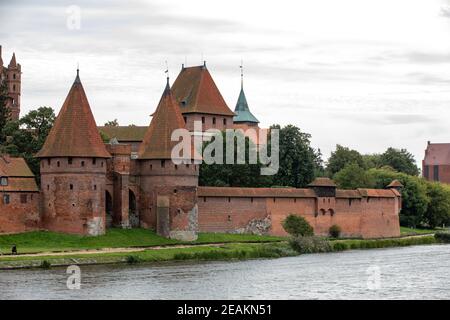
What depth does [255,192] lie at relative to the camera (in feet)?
223

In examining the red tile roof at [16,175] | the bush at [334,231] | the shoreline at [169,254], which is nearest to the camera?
the shoreline at [169,254]

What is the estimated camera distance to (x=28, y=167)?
5953cm

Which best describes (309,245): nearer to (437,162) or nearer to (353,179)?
(353,179)

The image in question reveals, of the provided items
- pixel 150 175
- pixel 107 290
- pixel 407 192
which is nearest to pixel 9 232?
pixel 150 175

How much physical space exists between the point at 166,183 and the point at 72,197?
5.94m

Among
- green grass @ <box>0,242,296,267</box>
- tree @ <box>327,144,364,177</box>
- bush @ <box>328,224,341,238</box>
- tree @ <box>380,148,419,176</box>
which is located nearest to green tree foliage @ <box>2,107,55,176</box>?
green grass @ <box>0,242,296,267</box>

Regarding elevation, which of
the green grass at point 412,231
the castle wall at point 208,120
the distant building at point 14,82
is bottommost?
the green grass at point 412,231

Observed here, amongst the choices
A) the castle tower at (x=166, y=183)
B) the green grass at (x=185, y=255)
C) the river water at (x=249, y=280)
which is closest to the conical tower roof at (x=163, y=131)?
the castle tower at (x=166, y=183)

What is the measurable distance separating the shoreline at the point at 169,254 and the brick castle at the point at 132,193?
9.47 ft

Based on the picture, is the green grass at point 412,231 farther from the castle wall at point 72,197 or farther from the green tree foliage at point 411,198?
the castle wall at point 72,197

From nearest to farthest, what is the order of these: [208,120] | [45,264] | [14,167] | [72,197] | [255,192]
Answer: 1. [45,264]
2. [72,197]
3. [14,167]
4. [255,192]
5. [208,120]

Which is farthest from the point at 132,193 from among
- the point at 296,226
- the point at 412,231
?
the point at 412,231

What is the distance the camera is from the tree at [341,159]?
94312 mm

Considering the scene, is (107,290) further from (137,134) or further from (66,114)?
(137,134)
